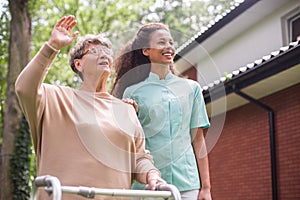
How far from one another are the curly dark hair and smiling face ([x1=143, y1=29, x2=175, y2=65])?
0.21 feet

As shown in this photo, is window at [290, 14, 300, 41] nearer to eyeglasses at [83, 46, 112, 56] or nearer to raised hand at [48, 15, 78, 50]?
eyeglasses at [83, 46, 112, 56]

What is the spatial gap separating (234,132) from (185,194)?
5.84 m

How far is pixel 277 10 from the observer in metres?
8.60

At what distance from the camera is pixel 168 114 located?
2668 mm

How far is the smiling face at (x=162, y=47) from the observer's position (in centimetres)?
273

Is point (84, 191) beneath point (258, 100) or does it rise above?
beneath

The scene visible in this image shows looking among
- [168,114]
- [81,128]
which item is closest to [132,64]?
[168,114]

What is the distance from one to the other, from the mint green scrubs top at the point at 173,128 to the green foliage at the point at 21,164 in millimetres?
5366

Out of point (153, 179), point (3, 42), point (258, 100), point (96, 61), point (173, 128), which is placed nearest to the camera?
point (153, 179)

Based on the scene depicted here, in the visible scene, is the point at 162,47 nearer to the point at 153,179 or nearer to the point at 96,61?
the point at 96,61

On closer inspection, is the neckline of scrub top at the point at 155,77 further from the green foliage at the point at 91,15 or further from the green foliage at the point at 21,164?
the green foliage at the point at 91,15

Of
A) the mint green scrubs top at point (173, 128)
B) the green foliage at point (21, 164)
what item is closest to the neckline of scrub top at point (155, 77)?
the mint green scrubs top at point (173, 128)

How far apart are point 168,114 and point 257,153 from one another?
5.20 m

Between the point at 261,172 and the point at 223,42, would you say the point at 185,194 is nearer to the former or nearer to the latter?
the point at 261,172
